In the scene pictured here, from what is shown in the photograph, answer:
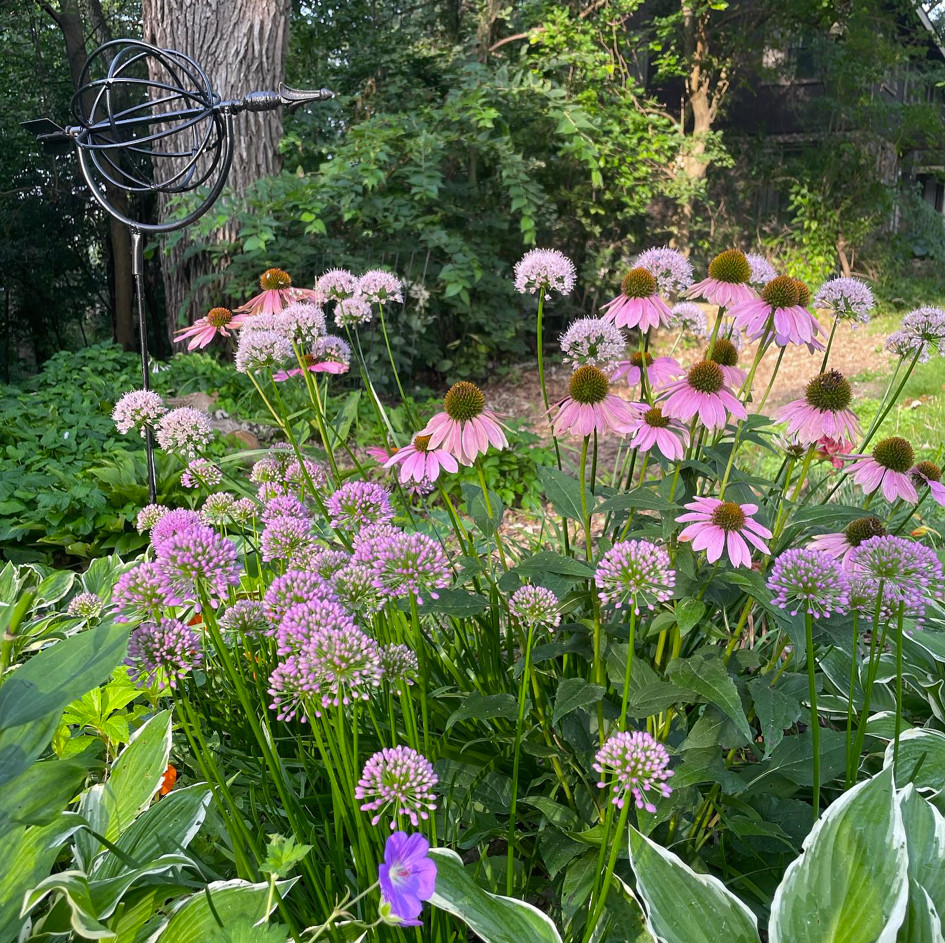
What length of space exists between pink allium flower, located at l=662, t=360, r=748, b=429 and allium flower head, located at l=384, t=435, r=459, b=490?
317 millimetres

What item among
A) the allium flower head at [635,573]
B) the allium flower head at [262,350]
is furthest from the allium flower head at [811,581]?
the allium flower head at [262,350]

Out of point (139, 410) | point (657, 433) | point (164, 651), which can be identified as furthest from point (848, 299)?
point (139, 410)

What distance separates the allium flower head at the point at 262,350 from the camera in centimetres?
147

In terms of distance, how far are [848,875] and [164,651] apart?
2.63ft

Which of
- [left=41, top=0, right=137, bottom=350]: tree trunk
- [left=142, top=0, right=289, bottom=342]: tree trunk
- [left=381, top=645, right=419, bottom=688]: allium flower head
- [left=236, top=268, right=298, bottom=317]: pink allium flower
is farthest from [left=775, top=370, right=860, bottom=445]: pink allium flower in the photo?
[left=41, top=0, right=137, bottom=350]: tree trunk

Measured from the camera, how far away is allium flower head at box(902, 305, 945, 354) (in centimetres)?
138

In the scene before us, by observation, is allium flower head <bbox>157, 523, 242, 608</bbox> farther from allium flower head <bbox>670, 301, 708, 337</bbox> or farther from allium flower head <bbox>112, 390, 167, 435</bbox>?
allium flower head <bbox>670, 301, 708, 337</bbox>

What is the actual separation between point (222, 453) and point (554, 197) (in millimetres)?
4129

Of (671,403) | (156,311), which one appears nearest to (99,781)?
(671,403)

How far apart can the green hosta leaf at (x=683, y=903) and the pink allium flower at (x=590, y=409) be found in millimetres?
514

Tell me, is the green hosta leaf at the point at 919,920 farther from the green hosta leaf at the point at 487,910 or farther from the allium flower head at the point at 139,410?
the allium flower head at the point at 139,410

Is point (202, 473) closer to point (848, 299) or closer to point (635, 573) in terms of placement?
point (635, 573)

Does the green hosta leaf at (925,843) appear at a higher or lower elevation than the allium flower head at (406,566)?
lower

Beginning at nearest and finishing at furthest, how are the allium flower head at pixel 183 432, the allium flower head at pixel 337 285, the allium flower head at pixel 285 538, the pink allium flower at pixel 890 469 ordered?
the allium flower head at pixel 285 538, the pink allium flower at pixel 890 469, the allium flower head at pixel 183 432, the allium flower head at pixel 337 285
